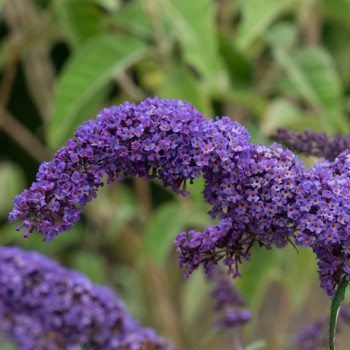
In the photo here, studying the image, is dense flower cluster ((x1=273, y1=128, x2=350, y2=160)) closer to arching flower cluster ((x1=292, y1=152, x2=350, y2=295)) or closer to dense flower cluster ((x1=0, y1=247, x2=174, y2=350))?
arching flower cluster ((x1=292, y1=152, x2=350, y2=295))

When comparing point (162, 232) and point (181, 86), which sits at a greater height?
point (181, 86)

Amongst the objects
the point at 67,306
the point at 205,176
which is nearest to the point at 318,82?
the point at 67,306

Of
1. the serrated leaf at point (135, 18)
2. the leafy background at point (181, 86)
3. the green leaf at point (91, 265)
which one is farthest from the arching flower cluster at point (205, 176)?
the green leaf at point (91, 265)

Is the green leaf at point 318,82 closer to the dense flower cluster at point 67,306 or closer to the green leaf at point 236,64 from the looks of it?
the green leaf at point 236,64

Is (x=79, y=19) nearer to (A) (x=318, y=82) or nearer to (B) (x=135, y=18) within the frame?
(B) (x=135, y=18)

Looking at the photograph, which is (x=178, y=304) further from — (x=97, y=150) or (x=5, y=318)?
(x=97, y=150)

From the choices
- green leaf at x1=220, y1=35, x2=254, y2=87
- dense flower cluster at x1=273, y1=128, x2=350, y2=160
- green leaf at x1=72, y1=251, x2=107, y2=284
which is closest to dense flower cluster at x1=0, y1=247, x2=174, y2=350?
dense flower cluster at x1=273, y1=128, x2=350, y2=160
